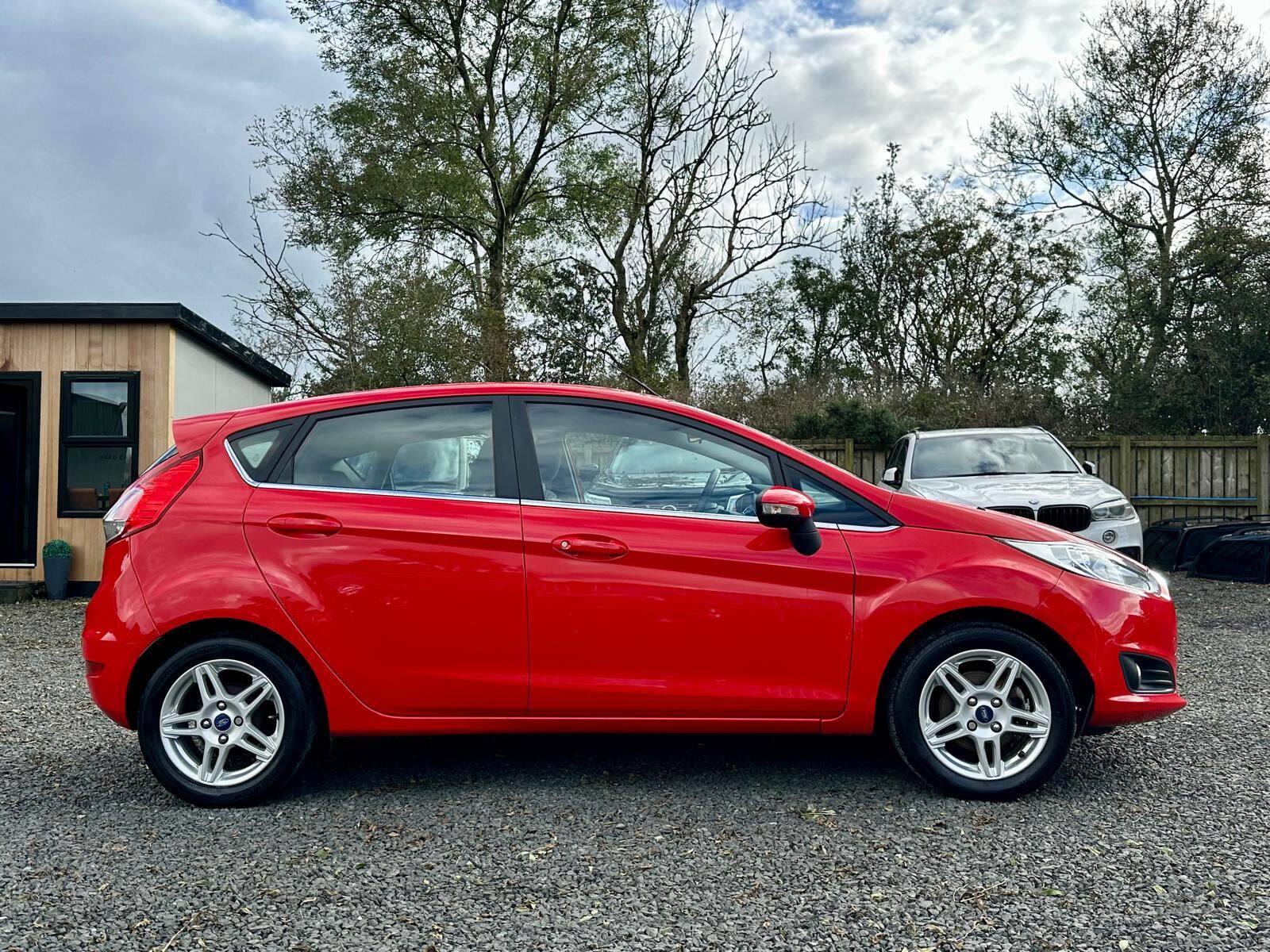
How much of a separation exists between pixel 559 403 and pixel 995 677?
202cm

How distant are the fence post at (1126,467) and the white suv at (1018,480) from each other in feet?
16.8

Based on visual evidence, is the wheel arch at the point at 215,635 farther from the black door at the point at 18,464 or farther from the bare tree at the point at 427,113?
the bare tree at the point at 427,113

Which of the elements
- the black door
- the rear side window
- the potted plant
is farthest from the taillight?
the black door

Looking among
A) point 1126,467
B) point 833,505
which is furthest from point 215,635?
point 1126,467

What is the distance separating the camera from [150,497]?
12.2ft

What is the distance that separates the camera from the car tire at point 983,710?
3.63m

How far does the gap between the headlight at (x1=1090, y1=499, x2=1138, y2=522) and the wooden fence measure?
603 cm

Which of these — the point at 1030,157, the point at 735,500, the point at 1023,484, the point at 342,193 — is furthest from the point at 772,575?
the point at 1030,157

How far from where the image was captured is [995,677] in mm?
3654

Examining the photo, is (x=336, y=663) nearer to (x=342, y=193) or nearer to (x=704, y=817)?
(x=704, y=817)

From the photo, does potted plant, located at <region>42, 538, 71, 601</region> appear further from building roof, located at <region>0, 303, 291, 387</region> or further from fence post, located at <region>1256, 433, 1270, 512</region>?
fence post, located at <region>1256, 433, 1270, 512</region>

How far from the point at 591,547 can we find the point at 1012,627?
1666 mm

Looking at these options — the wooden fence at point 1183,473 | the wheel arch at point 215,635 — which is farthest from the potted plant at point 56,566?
the wooden fence at point 1183,473

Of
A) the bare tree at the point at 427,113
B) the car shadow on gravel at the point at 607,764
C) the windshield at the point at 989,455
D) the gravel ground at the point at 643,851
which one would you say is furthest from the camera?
the bare tree at the point at 427,113
